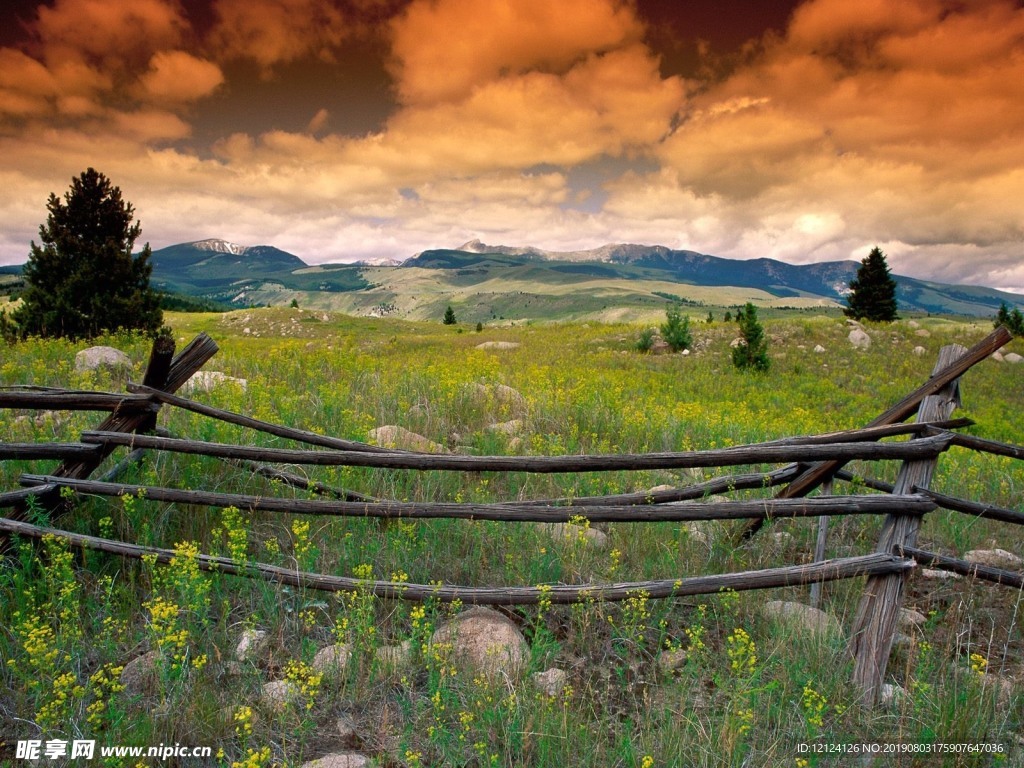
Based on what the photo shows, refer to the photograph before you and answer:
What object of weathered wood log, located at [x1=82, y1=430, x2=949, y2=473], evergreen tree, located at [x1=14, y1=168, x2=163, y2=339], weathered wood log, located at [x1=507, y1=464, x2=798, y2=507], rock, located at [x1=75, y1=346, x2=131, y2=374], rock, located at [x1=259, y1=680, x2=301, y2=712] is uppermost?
evergreen tree, located at [x1=14, y1=168, x2=163, y2=339]

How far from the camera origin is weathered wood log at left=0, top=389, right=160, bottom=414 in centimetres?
418

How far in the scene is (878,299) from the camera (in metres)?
39.9

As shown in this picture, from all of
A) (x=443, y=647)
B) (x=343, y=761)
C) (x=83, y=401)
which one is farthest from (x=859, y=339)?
(x=83, y=401)

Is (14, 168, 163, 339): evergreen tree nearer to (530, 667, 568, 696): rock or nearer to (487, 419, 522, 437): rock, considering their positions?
(487, 419, 522, 437): rock

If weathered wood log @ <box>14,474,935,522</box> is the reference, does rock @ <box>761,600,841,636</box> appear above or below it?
below

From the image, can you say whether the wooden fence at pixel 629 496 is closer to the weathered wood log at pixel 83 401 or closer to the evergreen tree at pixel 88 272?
the weathered wood log at pixel 83 401

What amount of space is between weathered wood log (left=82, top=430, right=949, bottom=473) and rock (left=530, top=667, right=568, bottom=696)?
4.50ft

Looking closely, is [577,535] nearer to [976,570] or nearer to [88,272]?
[976,570]

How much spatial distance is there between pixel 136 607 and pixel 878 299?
155 feet

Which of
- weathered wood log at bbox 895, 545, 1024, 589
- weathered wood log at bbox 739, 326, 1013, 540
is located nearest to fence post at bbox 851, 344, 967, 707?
weathered wood log at bbox 895, 545, 1024, 589

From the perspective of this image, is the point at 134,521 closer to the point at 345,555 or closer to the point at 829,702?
the point at 345,555

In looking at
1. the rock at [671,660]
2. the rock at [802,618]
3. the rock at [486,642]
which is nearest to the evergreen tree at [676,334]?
the rock at [802,618]

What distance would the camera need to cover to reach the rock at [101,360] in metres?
9.27

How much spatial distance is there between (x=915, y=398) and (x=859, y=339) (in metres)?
21.7
